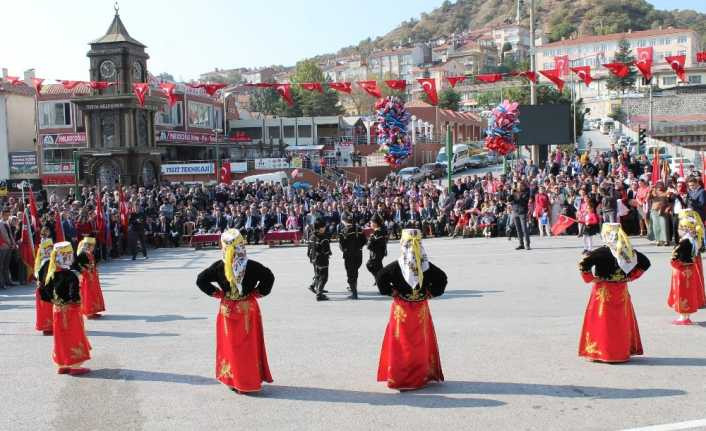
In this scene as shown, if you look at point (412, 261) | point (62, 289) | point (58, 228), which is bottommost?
point (62, 289)

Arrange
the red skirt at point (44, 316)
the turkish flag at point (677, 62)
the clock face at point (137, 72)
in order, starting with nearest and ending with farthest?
1. the red skirt at point (44, 316)
2. the turkish flag at point (677, 62)
3. the clock face at point (137, 72)


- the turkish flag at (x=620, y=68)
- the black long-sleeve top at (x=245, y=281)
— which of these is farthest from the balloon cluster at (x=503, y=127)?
the black long-sleeve top at (x=245, y=281)

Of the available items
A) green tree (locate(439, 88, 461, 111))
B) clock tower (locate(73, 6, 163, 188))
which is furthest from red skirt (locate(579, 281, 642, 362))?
green tree (locate(439, 88, 461, 111))

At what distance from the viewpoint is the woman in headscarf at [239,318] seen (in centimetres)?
806

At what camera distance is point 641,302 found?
12.6 m

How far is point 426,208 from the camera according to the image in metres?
26.6

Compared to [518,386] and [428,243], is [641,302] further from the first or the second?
[428,243]

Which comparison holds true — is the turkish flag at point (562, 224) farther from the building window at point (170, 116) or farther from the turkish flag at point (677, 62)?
the building window at point (170, 116)

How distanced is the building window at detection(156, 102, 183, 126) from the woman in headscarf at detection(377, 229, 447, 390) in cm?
4993

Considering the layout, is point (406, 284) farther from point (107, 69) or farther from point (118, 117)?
point (118, 117)

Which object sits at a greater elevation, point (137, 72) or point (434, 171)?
point (137, 72)

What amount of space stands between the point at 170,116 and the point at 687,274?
5094 cm

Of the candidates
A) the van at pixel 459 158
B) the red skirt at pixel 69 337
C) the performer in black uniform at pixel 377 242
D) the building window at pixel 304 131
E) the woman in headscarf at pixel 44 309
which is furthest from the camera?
the building window at pixel 304 131

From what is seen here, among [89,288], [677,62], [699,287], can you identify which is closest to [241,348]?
[89,288]
